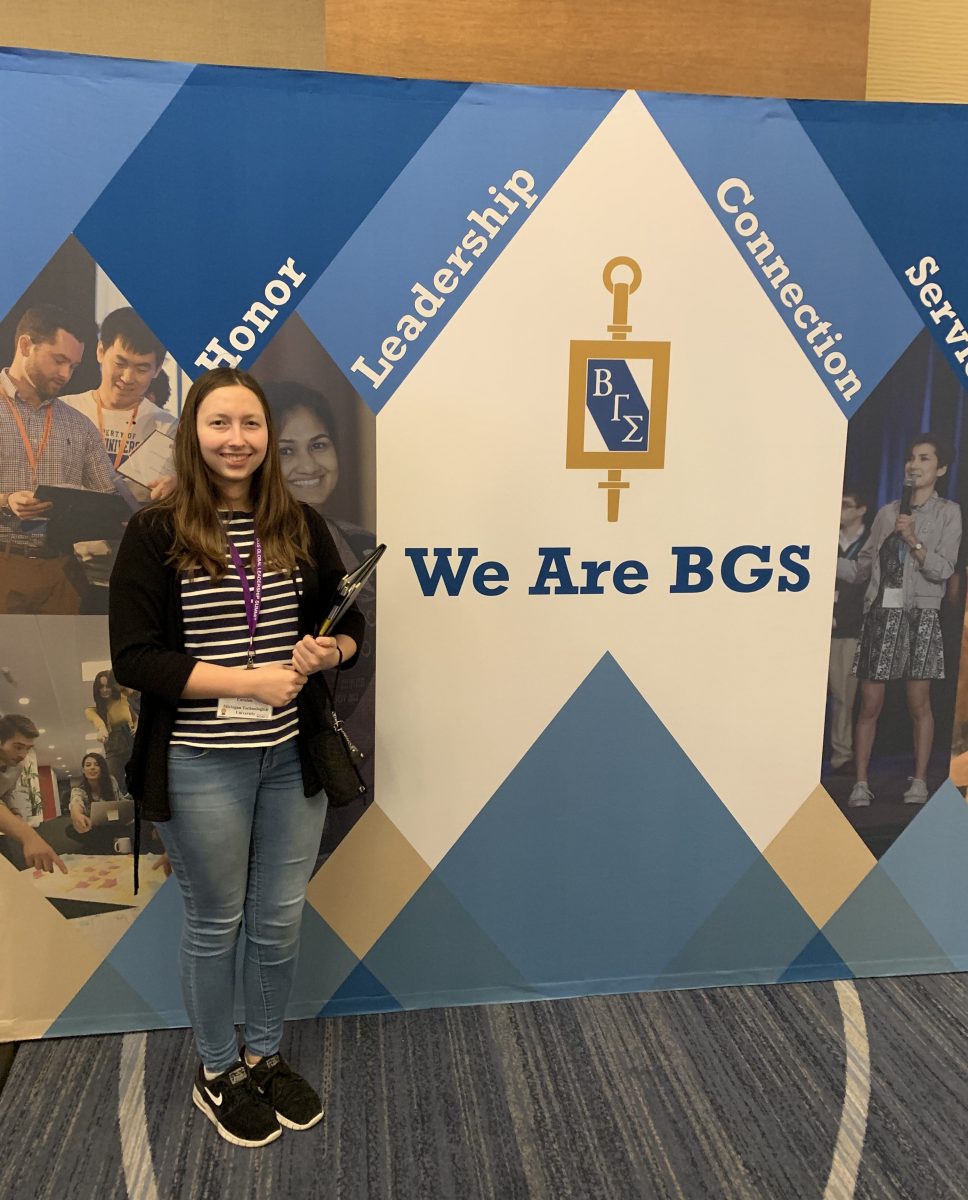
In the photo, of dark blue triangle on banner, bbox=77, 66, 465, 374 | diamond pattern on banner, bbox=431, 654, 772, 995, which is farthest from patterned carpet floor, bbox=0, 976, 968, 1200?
dark blue triangle on banner, bbox=77, 66, 465, 374

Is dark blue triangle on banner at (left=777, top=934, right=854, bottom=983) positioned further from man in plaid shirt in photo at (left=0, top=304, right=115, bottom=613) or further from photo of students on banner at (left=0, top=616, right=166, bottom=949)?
man in plaid shirt in photo at (left=0, top=304, right=115, bottom=613)

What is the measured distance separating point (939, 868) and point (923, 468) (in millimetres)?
1086

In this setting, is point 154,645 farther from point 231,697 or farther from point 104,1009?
point 104,1009

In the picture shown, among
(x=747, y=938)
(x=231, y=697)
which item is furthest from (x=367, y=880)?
(x=747, y=938)

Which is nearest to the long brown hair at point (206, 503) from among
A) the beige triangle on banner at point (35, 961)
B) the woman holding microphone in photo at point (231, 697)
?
the woman holding microphone in photo at point (231, 697)

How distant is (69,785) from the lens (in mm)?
2332

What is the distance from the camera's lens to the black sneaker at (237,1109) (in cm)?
208

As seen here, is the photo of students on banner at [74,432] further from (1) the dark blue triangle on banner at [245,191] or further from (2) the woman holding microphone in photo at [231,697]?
(2) the woman holding microphone in photo at [231,697]

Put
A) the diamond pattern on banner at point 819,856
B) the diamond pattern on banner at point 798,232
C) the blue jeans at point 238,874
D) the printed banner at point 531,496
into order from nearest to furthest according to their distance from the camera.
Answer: the blue jeans at point 238,874, the printed banner at point 531,496, the diamond pattern on banner at point 798,232, the diamond pattern on banner at point 819,856

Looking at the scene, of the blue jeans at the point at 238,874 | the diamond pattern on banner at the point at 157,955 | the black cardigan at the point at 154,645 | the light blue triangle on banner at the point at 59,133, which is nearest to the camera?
the black cardigan at the point at 154,645

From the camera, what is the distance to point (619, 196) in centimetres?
229

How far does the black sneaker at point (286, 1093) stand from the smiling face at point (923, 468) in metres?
2.03

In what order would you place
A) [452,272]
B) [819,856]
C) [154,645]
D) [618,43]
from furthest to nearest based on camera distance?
1. [819,856]
2. [618,43]
3. [452,272]
4. [154,645]

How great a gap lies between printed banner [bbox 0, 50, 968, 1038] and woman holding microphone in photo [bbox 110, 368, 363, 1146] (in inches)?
13.6
